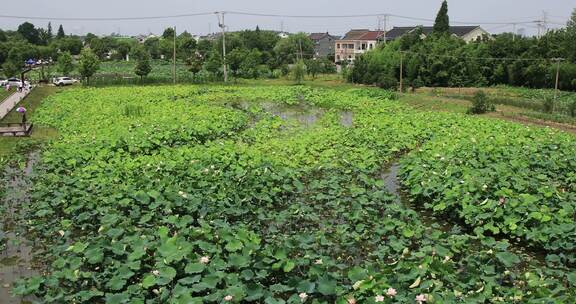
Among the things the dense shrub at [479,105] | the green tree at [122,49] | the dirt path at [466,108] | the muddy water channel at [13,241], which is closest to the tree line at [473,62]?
the dirt path at [466,108]

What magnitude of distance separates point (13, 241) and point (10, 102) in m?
19.2

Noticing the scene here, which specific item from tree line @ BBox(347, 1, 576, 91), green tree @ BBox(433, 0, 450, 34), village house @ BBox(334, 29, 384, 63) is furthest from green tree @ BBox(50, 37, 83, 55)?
green tree @ BBox(433, 0, 450, 34)

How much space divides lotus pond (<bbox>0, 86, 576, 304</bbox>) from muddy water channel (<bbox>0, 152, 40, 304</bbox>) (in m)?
0.24

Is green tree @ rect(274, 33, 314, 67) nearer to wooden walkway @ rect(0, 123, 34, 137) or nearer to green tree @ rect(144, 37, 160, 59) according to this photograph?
green tree @ rect(144, 37, 160, 59)

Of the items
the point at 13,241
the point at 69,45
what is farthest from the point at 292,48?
the point at 13,241

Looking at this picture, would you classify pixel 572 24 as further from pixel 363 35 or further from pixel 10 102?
pixel 10 102

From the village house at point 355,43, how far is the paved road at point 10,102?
154 feet

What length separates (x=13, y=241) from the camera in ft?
23.3

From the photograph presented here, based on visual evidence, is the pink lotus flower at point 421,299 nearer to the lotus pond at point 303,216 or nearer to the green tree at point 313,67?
the lotus pond at point 303,216

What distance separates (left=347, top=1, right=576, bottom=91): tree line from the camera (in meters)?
36.2

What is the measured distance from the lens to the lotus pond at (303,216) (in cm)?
498

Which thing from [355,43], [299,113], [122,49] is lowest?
[299,113]

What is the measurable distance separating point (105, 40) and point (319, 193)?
75.8m

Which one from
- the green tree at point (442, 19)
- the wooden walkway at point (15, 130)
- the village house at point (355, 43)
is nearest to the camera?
the wooden walkway at point (15, 130)
